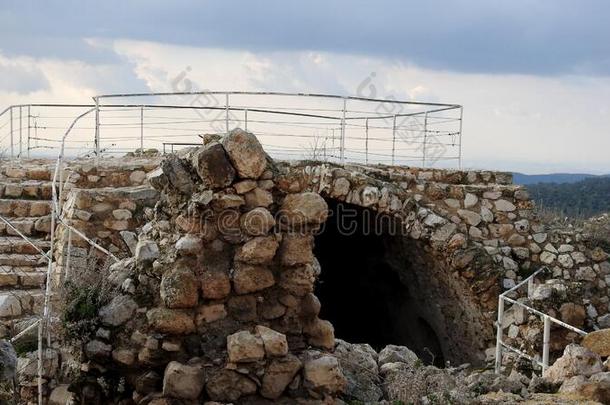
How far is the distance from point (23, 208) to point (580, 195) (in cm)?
2712

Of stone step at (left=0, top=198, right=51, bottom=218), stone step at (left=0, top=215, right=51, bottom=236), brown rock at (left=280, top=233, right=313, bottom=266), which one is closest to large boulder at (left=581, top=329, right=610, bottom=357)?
brown rock at (left=280, top=233, right=313, bottom=266)

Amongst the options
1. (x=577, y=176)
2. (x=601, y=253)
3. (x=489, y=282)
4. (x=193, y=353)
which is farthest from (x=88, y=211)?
(x=577, y=176)

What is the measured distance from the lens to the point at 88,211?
967 centimetres

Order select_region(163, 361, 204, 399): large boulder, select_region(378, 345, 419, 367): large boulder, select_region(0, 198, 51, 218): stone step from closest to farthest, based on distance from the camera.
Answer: select_region(163, 361, 204, 399): large boulder, select_region(378, 345, 419, 367): large boulder, select_region(0, 198, 51, 218): stone step

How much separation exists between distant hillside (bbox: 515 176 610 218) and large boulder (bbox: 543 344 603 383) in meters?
20.9

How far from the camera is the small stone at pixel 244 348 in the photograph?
18.2ft

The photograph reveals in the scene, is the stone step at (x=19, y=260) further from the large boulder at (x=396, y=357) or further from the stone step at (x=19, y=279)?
the large boulder at (x=396, y=357)

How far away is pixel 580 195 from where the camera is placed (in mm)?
32844

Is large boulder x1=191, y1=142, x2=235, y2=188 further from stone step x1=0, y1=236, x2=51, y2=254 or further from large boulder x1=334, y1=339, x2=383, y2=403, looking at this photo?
stone step x1=0, y1=236, x2=51, y2=254

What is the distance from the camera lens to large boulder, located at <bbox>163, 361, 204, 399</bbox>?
216 inches

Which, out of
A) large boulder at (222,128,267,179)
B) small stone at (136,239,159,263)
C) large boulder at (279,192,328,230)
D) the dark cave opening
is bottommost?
the dark cave opening

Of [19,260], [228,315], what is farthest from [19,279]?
[228,315]

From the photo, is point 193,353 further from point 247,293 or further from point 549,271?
point 549,271

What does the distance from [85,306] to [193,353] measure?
974 millimetres
